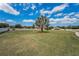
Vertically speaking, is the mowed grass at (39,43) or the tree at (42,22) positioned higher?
the tree at (42,22)

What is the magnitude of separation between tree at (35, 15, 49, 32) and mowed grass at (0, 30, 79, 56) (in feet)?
0.29

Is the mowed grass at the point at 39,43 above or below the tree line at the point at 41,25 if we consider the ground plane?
below

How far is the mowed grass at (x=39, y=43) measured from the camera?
87.5 inches

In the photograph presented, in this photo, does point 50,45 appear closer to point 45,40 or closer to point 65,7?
point 45,40

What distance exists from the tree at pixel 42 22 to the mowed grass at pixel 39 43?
0.29ft

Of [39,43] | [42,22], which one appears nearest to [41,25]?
[42,22]

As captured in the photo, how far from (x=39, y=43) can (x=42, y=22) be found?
260 mm

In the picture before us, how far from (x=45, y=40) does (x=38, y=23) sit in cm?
22

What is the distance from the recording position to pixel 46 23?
2.32 m

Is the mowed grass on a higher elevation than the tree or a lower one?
lower

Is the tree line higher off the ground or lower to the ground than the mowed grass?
higher

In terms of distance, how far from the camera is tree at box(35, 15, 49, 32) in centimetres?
228

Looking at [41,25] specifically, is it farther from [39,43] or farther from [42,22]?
[39,43]

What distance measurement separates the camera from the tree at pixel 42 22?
7.48 feet
